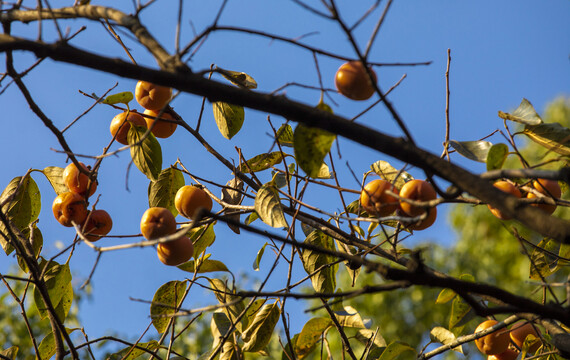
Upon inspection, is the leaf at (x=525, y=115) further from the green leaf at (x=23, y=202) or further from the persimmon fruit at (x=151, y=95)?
the green leaf at (x=23, y=202)

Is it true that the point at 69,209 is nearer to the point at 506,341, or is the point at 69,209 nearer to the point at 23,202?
the point at 23,202

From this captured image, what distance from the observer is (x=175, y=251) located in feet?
4.67

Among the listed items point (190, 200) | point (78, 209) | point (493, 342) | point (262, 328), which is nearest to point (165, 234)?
point (190, 200)

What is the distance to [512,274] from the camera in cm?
1311

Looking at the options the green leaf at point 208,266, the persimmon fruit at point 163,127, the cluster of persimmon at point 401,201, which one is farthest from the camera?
the green leaf at point 208,266

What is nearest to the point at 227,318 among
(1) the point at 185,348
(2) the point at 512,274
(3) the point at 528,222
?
(3) the point at 528,222

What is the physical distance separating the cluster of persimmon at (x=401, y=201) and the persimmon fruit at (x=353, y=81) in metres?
0.23

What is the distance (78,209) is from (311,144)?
88 centimetres

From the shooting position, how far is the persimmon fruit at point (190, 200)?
1.60 meters

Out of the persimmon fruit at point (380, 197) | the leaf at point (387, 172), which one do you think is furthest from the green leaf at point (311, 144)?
the leaf at point (387, 172)

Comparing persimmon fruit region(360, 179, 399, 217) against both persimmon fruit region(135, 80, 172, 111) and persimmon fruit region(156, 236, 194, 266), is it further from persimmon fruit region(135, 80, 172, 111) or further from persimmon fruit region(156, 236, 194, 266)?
persimmon fruit region(135, 80, 172, 111)

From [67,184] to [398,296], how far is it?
10.7 m

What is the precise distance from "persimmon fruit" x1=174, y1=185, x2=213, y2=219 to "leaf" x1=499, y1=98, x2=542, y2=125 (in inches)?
35.4

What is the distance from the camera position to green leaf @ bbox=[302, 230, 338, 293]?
1.58 metres
